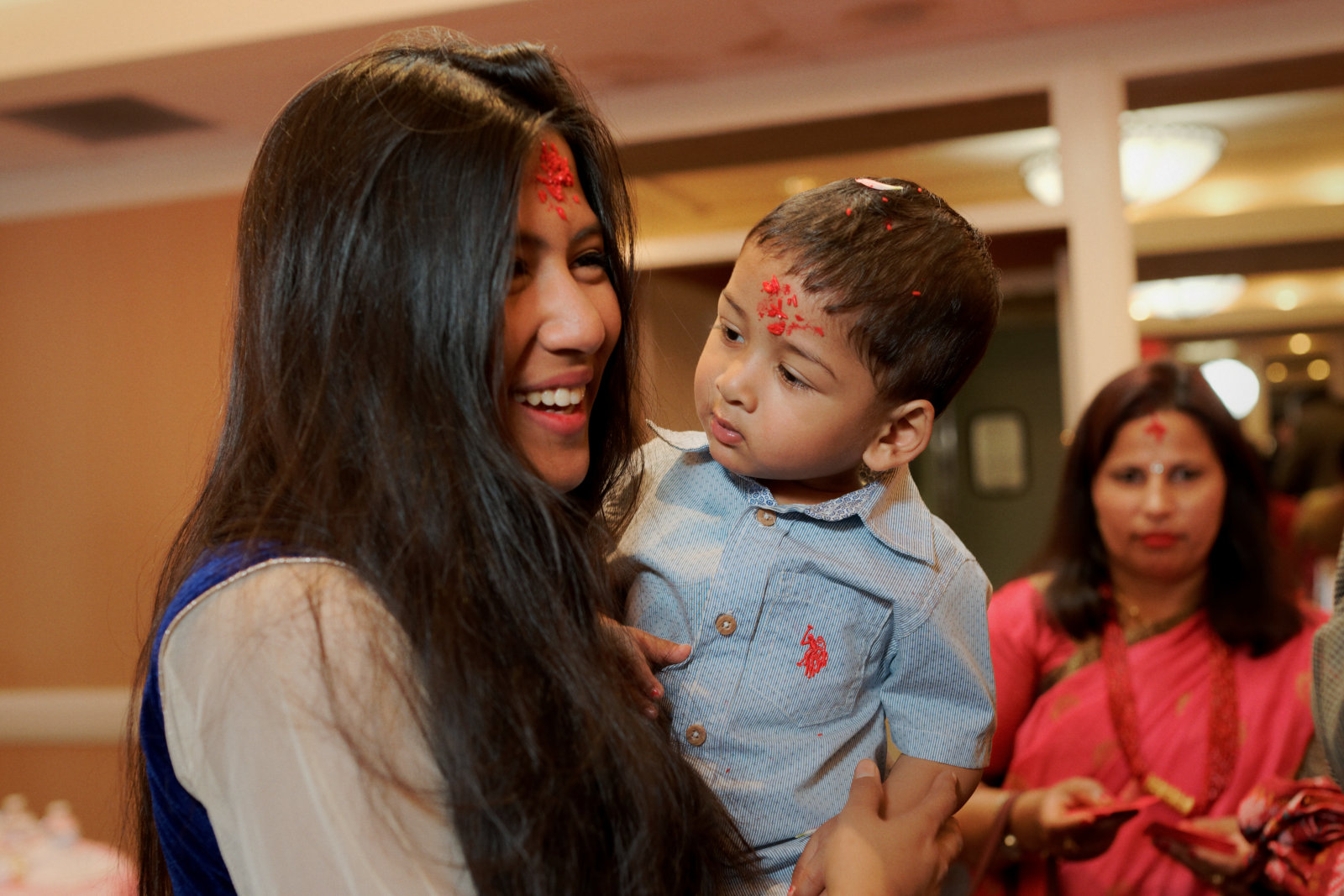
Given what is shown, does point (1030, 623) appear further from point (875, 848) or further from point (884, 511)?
point (875, 848)

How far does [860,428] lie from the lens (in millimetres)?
1109

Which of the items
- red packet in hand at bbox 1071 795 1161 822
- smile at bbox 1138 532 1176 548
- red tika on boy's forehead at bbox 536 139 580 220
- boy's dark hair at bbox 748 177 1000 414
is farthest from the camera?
smile at bbox 1138 532 1176 548

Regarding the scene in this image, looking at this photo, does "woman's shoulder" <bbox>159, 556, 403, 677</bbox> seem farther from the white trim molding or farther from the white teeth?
the white trim molding

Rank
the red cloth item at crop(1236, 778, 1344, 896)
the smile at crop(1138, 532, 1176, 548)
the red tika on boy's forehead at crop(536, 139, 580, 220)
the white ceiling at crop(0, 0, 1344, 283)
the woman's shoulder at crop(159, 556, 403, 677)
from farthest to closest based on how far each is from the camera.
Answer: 1. the white ceiling at crop(0, 0, 1344, 283)
2. the smile at crop(1138, 532, 1176, 548)
3. the red cloth item at crop(1236, 778, 1344, 896)
4. the red tika on boy's forehead at crop(536, 139, 580, 220)
5. the woman's shoulder at crop(159, 556, 403, 677)

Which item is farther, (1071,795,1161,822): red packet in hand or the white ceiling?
the white ceiling

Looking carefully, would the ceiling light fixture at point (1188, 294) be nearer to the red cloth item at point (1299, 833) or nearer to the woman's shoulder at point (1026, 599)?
the woman's shoulder at point (1026, 599)

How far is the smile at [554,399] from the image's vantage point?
951 millimetres

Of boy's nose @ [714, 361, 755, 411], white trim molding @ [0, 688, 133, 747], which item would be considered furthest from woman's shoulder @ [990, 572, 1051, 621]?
white trim molding @ [0, 688, 133, 747]

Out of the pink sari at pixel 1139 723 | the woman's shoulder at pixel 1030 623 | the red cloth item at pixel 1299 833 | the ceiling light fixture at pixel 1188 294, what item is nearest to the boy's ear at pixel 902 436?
the red cloth item at pixel 1299 833

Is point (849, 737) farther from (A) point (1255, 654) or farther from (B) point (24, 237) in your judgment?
(B) point (24, 237)

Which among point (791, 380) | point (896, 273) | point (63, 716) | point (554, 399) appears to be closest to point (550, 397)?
point (554, 399)

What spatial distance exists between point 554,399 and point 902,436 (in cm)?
40

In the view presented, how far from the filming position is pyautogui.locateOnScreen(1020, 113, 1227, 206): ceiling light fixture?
3234 millimetres

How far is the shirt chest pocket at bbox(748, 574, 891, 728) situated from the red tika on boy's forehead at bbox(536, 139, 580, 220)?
0.44 m
